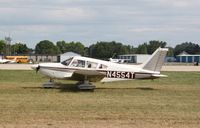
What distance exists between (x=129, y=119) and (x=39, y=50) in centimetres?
16311

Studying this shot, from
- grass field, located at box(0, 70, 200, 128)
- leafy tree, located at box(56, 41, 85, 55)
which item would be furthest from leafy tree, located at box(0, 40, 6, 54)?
grass field, located at box(0, 70, 200, 128)

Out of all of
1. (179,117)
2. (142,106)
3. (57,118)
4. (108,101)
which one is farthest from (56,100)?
(179,117)

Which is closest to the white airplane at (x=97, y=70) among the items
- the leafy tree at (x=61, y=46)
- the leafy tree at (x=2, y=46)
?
the leafy tree at (x=2, y=46)

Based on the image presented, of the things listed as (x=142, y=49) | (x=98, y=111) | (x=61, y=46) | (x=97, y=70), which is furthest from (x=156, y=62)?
(x=61, y=46)

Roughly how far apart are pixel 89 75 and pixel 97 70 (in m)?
0.61

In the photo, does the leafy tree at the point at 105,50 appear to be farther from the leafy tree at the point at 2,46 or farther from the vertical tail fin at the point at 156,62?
the vertical tail fin at the point at 156,62

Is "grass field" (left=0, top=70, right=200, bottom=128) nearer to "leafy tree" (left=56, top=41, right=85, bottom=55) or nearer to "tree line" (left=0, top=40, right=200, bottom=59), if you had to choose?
"tree line" (left=0, top=40, right=200, bottom=59)

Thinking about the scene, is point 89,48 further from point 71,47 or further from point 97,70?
point 97,70

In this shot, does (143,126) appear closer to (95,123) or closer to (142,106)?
(95,123)

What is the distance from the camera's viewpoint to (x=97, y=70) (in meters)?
21.0

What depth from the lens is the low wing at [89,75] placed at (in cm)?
2020

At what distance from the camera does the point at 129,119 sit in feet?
37.3

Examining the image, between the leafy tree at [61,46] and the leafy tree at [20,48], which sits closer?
the leafy tree at [20,48]

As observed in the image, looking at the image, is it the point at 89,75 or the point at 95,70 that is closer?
the point at 89,75
